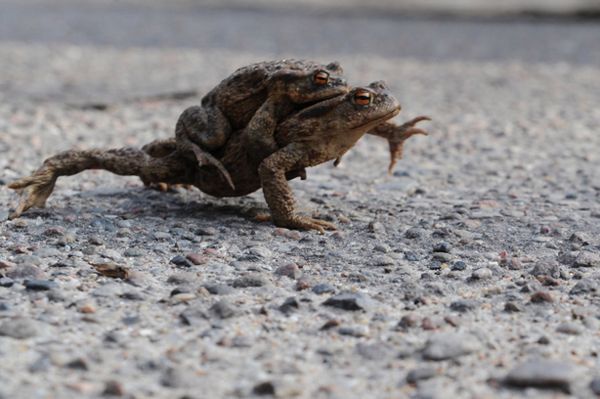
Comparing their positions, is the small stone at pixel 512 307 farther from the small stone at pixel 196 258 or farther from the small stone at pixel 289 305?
the small stone at pixel 196 258

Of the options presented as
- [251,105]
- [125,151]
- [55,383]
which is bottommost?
Result: [55,383]

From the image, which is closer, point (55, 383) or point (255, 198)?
point (55, 383)

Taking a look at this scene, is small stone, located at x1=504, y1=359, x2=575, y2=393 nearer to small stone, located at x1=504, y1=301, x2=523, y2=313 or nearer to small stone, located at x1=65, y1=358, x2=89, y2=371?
small stone, located at x1=504, y1=301, x2=523, y2=313

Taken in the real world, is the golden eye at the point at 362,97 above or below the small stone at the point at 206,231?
above

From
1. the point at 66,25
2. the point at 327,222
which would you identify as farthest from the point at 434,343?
the point at 66,25

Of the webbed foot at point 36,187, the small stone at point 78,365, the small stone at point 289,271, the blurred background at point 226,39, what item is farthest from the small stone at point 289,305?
the blurred background at point 226,39

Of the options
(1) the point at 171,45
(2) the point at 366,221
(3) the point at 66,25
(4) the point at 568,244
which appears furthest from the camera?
(3) the point at 66,25

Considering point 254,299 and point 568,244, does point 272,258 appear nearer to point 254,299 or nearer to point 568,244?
point 254,299

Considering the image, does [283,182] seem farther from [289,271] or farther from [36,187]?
[36,187]
